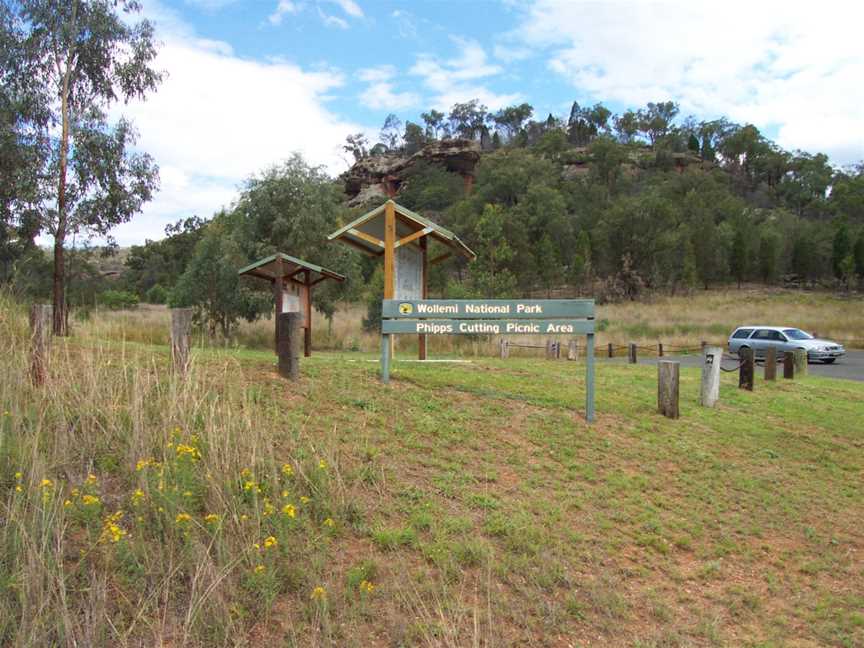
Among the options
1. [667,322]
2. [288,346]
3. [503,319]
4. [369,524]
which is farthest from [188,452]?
[667,322]

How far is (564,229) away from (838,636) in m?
59.5

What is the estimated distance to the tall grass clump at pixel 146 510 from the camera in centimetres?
351

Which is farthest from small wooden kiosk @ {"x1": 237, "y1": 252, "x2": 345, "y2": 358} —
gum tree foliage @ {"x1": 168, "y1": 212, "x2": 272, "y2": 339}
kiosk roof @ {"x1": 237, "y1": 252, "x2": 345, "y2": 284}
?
gum tree foliage @ {"x1": 168, "y1": 212, "x2": 272, "y2": 339}

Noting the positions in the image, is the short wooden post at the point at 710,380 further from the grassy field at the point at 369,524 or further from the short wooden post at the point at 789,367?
the short wooden post at the point at 789,367

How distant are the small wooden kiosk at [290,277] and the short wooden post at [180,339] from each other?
5.42 meters

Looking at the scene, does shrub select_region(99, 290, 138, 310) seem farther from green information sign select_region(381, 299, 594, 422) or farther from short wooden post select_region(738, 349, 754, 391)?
short wooden post select_region(738, 349, 754, 391)

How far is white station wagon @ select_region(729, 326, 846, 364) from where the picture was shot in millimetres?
25703

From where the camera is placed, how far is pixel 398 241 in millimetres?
12484

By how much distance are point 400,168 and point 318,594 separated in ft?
349

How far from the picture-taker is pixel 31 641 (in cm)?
319

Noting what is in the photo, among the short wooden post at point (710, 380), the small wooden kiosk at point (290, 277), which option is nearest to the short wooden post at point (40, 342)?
the small wooden kiosk at point (290, 277)

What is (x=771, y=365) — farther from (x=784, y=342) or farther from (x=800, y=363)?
(x=784, y=342)

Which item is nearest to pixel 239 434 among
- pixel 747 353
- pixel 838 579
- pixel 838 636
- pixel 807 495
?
pixel 838 636

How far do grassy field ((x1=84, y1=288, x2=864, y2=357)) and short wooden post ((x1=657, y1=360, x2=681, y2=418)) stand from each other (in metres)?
7.44
